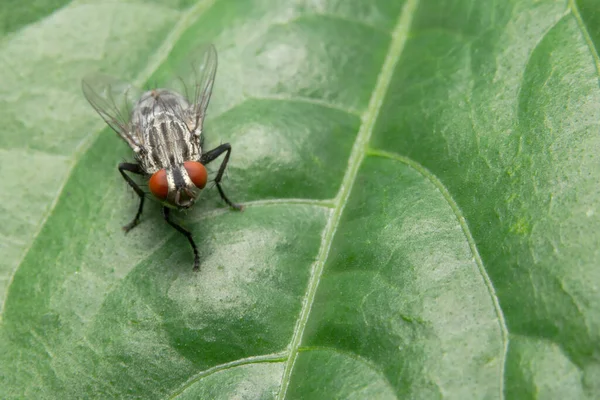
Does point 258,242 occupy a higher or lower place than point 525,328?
lower

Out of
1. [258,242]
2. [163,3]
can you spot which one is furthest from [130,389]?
[163,3]

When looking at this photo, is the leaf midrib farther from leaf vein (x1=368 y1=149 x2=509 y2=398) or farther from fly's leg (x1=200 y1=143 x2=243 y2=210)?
fly's leg (x1=200 y1=143 x2=243 y2=210)

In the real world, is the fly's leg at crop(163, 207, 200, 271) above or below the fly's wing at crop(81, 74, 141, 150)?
below

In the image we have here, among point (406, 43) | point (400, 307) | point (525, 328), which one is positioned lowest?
point (400, 307)

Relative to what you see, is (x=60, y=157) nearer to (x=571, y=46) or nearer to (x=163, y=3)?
(x=163, y=3)

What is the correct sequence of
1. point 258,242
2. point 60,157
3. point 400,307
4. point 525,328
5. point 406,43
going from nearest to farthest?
point 525,328 < point 400,307 < point 258,242 < point 60,157 < point 406,43

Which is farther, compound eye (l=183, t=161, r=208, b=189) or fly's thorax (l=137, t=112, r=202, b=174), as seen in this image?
fly's thorax (l=137, t=112, r=202, b=174)

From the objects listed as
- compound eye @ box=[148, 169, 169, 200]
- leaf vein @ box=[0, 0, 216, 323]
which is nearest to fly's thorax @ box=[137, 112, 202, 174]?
compound eye @ box=[148, 169, 169, 200]
